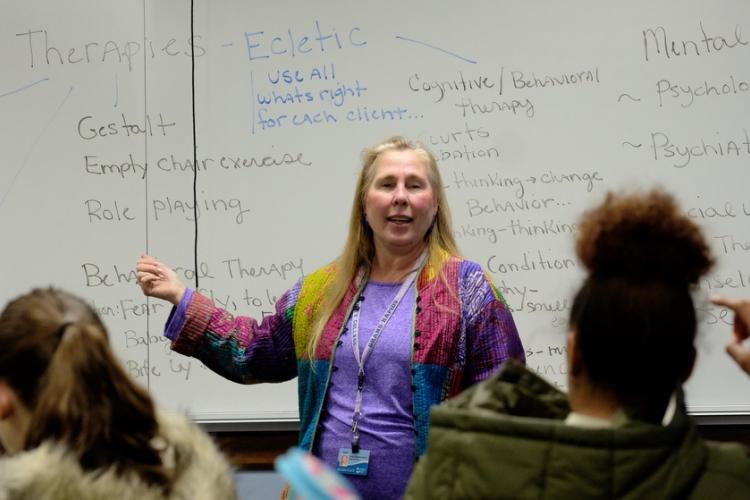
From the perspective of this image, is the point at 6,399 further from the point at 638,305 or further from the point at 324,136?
the point at 324,136

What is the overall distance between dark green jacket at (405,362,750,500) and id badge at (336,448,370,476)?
82cm

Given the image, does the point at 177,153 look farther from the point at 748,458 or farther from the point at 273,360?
the point at 748,458

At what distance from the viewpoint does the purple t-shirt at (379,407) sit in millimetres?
2059

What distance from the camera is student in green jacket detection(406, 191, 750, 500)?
1.16 metres

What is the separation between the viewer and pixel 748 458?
3.96ft

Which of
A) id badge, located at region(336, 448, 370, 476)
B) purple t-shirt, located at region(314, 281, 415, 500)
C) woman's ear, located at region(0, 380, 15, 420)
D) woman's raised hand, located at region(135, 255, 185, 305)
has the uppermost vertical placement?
woman's raised hand, located at region(135, 255, 185, 305)

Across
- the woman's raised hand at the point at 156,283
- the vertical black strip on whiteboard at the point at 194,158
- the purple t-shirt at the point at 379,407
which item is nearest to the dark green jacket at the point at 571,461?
the purple t-shirt at the point at 379,407

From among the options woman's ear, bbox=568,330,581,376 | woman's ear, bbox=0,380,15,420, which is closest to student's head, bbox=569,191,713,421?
woman's ear, bbox=568,330,581,376

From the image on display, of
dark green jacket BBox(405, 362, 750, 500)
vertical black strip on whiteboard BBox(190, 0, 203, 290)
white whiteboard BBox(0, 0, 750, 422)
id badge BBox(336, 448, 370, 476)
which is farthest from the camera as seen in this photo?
vertical black strip on whiteboard BBox(190, 0, 203, 290)

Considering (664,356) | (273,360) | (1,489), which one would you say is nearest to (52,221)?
(273,360)

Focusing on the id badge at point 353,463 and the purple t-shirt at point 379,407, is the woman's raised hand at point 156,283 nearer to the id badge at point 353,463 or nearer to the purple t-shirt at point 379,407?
the purple t-shirt at point 379,407

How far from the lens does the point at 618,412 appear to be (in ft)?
3.99

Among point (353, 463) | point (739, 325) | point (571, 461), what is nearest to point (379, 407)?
point (353, 463)

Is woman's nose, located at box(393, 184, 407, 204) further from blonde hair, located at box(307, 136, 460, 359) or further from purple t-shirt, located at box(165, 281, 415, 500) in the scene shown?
purple t-shirt, located at box(165, 281, 415, 500)
